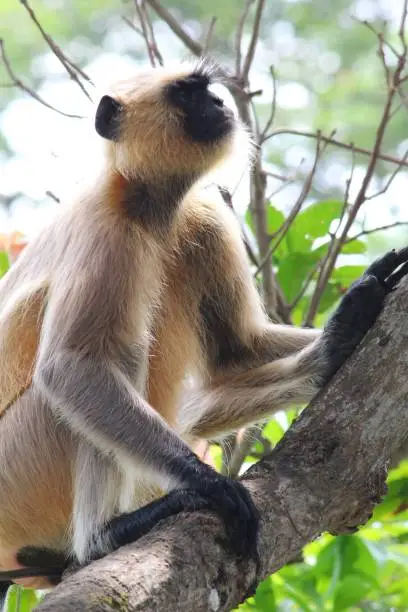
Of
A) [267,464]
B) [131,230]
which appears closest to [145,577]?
[267,464]

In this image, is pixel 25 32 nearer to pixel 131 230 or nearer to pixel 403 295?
pixel 131 230

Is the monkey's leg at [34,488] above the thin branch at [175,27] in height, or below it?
below

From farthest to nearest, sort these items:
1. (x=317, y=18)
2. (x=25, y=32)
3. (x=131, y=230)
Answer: (x=317, y=18), (x=25, y=32), (x=131, y=230)

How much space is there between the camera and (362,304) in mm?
3840

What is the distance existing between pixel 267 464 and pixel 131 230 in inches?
55.0

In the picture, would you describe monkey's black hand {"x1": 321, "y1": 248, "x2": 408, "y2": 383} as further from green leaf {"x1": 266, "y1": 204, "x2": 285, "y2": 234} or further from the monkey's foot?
green leaf {"x1": 266, "y1": 204, "x2": 285, "y2": 234}

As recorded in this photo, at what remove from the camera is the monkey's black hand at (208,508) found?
2994 mm

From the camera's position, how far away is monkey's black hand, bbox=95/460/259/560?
2994 millimetres

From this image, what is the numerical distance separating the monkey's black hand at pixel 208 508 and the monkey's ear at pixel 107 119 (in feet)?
6.09

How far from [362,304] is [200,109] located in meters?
1.47

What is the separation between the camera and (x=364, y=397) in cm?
341

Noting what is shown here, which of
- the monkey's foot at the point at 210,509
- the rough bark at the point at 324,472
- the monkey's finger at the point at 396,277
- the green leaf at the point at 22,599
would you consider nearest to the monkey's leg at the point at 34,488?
the green leaf at the point at 22,599

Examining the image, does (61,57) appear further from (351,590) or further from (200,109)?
(351,590)

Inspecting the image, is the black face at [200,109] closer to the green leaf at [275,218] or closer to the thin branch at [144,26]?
the thin branch at [144,26]
